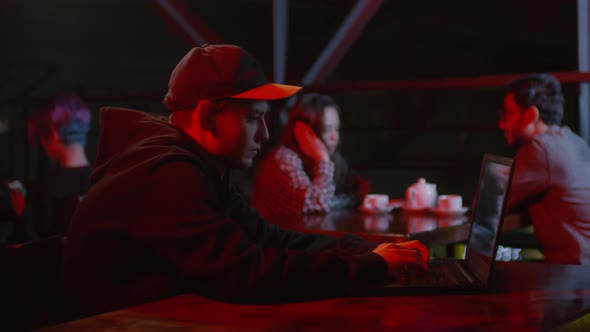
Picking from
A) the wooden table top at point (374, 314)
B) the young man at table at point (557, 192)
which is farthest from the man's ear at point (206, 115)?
the young man at table at point (557, 192)

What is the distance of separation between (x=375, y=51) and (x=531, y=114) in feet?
88.7

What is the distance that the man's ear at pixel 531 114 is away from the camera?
305 centimetres

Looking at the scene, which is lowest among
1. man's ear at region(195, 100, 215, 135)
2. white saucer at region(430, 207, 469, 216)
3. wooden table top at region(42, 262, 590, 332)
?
white saucer at region(430, 207, 469, 216)

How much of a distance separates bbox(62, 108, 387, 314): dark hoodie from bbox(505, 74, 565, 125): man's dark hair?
5.93 feet

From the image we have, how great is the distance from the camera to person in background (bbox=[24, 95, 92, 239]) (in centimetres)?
303

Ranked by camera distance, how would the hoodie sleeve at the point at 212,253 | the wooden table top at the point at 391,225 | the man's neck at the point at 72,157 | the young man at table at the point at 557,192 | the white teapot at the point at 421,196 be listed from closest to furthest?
the hoodie sleeve at the point at 212,253 < the wooden table top at the point at 391,225 < the young man at table at the point at 557,192 < the man's neck at the point at 72,157 < the white teapot at the point at 421,196

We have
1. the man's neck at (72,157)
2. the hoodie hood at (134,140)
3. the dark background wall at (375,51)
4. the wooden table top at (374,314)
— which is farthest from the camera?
the dark background wall at (375,51)

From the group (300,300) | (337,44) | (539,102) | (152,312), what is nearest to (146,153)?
(152,312)

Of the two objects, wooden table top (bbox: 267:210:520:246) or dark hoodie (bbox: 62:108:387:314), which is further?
wooden table top (bbox: 267:210:520:246)

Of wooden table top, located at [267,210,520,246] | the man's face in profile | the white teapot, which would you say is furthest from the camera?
the white teapot

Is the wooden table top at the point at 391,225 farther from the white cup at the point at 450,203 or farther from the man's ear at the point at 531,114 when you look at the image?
the man's ear at the point at 531,114

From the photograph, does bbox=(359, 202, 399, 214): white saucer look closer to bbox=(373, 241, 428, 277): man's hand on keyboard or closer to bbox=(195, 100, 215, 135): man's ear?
bbox=(373, 241, 428, 277): man's hand on keyboard

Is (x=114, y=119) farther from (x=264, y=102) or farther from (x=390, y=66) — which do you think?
(x=390, y=66)

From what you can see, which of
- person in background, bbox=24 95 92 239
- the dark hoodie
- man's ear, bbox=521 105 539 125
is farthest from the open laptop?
person in background, bbox=24 95 92 239
